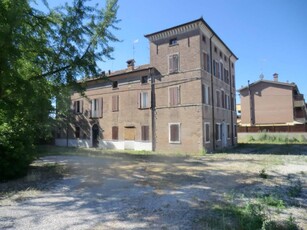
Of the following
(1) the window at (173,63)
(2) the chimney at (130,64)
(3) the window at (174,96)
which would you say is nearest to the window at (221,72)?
(1) the window at (173,63)

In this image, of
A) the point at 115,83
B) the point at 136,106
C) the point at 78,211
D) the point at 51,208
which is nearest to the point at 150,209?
the point at 78,211

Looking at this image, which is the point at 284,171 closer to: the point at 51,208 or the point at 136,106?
the point at 51,208

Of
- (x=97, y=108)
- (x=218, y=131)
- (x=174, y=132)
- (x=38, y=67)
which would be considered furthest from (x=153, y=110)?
(x=38, y=67)

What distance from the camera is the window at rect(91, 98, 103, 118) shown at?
89.1 ft

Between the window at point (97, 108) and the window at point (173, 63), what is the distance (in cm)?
869

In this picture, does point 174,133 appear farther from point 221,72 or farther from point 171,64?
point 221,72

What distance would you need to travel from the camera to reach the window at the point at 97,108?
89.1ft

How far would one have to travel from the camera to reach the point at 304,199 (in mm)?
7320

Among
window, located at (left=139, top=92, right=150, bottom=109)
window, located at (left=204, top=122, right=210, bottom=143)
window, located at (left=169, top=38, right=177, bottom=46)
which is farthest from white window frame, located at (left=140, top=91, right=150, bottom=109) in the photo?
window, located at (left=204, top=122, right=210, bottom=143)

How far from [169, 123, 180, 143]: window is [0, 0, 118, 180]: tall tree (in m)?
11.2

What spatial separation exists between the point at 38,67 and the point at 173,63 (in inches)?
528

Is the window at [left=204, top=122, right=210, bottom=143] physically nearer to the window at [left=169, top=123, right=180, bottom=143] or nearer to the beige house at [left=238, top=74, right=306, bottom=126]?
the window at [left=169, top=123, right=180, bottom=143]

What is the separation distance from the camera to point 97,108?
90.2ft

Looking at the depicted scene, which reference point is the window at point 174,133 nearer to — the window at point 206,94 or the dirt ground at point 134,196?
the window at point 206,94
